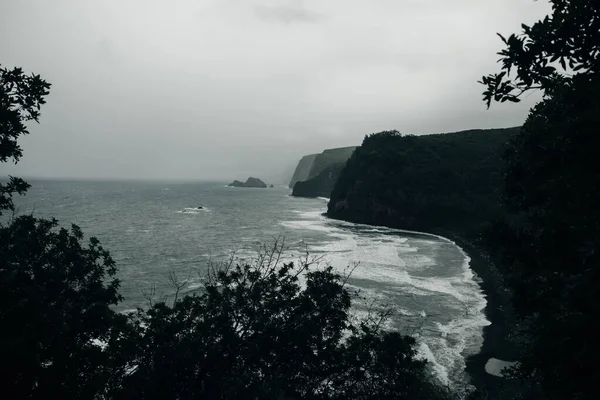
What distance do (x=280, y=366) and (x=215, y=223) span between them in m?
82.8

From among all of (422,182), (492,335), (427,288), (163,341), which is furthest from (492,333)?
(422,182)

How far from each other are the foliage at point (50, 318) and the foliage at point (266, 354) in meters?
2.17

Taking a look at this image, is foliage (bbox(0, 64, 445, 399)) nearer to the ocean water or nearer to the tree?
the tree

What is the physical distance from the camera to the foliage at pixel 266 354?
12.1 meters

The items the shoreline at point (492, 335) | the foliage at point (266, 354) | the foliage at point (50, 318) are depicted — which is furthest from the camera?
the shoreline at point (492, 335)

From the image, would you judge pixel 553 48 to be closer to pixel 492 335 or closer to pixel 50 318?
pixel 50 318

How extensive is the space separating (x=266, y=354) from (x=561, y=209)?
11.3 meters

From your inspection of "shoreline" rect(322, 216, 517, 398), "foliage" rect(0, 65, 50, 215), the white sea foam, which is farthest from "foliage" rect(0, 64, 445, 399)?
the white sea foam

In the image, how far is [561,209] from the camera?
25.6 feet

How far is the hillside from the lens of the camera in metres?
91.3

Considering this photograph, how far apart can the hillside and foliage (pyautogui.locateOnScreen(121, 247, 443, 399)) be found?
7215cm

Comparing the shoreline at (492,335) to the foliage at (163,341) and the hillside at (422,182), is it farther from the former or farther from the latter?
the hillside at (422,182)

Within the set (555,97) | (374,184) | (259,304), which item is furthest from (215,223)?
(555,97)

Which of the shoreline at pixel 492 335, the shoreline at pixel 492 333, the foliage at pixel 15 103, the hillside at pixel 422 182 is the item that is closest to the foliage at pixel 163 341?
the foliage at pixel 15 103
